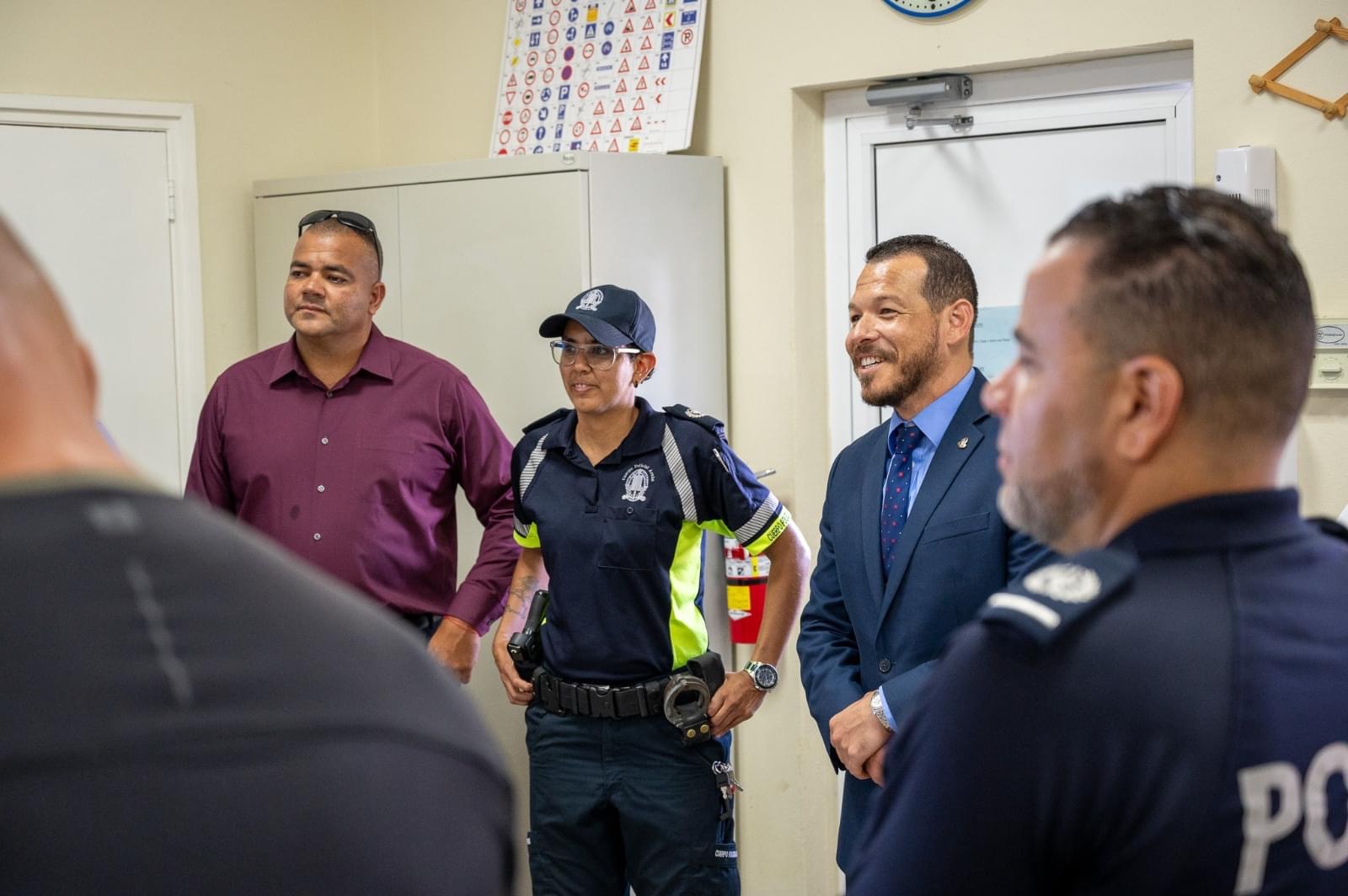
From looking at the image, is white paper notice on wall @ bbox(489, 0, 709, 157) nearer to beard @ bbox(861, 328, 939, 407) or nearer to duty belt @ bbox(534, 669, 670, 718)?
beard @ bbox(861, 328, 939, 407)

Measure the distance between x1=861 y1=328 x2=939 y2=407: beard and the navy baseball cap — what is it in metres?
0.62

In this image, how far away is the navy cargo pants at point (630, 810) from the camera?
2.73m

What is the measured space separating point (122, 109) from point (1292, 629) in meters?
3.60

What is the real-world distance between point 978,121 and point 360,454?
166cm

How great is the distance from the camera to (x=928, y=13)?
10.9 ft

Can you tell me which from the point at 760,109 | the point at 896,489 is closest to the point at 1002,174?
the point at 760,109

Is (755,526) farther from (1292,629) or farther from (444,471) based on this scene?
(1292,629)

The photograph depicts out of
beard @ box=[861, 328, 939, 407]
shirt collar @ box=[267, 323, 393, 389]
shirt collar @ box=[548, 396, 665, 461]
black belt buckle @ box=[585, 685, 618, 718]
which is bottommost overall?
black belt buckle @ box=[585, 685, 618, 718]

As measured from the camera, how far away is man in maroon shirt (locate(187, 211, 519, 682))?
2.96 meters

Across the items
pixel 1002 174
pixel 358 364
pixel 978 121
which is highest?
pixel 978 121

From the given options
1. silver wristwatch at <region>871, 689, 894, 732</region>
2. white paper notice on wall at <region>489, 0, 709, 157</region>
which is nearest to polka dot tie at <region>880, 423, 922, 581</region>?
silver wristwatch at <region>871, 689, 894, 732</region>

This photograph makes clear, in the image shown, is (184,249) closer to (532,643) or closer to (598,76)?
(598,76)

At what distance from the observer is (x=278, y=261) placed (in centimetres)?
400

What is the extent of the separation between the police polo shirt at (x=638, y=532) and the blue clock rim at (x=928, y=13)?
1.18 meters
